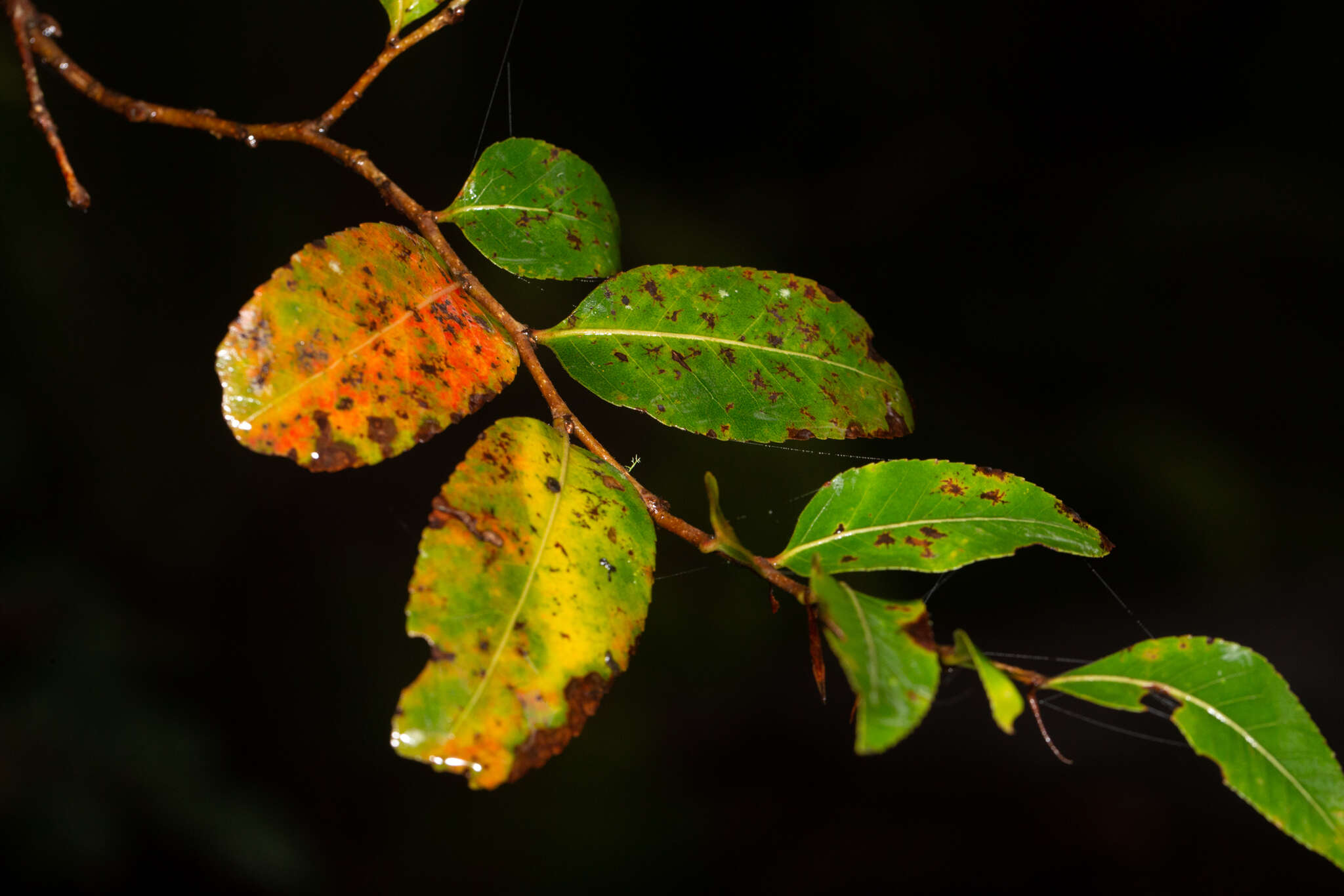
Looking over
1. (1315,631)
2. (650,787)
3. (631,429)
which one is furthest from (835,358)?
(1315,631)

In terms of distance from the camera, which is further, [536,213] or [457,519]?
[536,213]

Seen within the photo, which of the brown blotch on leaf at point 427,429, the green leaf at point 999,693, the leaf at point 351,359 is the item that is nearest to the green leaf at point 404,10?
the leaf at point 351,359

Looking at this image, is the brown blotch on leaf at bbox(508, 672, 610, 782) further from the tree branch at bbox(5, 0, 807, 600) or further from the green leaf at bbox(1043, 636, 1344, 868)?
the green leaf at bbox(1043, 636, 1344, 868)

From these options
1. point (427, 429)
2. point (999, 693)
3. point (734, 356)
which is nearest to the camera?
point (999, 693)

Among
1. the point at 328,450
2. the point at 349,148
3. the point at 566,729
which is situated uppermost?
the point at 349,148

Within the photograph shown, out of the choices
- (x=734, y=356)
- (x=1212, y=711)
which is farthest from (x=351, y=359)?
(x=1212, y=711)

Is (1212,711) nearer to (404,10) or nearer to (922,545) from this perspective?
(922,545)
